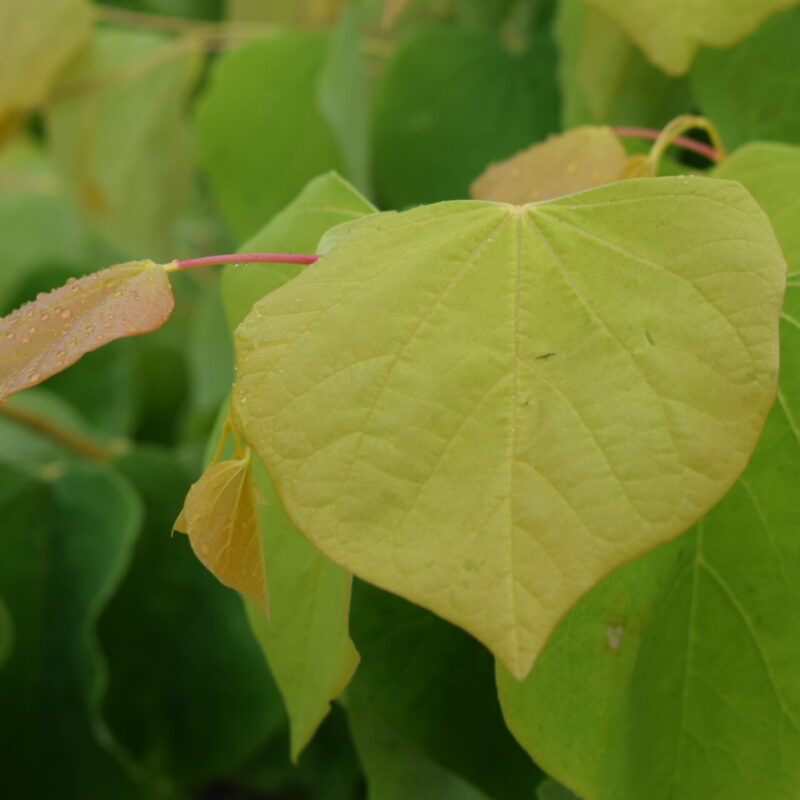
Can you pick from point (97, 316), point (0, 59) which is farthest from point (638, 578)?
point (0, 59)

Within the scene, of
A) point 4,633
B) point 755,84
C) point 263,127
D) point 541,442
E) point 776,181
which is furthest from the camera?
point 263,127

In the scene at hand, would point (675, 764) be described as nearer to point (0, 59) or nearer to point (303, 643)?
point (303, 643)

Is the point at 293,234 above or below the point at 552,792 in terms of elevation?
A: above

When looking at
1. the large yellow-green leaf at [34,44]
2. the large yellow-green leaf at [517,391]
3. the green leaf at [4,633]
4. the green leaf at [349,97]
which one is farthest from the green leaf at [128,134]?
the large yellow-green leaf at [517,391]

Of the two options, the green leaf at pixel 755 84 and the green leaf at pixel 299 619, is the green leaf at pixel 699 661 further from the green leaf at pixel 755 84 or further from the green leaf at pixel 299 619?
the green leaf at pixel 755 84

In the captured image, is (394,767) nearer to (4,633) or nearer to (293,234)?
(293,234)

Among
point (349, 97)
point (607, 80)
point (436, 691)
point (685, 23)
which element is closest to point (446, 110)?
point (349, 97)

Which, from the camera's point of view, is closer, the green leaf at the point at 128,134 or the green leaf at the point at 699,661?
the green leaf at the point at 699,661
